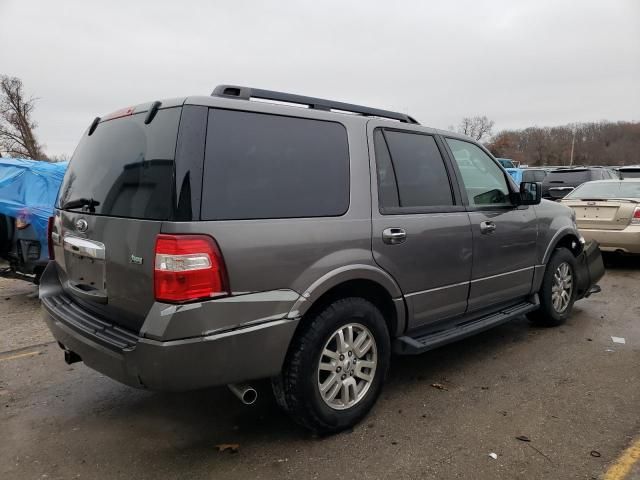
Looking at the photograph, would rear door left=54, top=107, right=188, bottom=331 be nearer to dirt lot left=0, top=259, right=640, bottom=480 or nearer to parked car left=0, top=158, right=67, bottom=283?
dirt lot left=0, top=259, right=640, bottom=480

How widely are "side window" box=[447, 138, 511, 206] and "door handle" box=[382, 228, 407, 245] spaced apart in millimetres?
936

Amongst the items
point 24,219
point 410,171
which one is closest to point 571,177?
point 410,171

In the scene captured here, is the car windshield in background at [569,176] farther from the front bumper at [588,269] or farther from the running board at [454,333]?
the running board at [454,333]

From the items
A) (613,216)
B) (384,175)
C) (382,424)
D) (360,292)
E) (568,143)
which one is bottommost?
(382,424)

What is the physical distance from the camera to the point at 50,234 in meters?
3.39

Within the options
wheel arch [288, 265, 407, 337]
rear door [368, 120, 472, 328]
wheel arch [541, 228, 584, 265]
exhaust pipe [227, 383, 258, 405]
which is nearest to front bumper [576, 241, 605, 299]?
wheel arch [541, 228, 584, 265]

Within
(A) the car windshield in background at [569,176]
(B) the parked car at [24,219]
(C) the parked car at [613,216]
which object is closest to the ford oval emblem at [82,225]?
(B) the parked car at [24,219]

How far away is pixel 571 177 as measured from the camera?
45.2 ft

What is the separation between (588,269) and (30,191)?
688cm

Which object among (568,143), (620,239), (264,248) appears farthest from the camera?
(568,143)

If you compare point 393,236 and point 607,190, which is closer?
point 393,236

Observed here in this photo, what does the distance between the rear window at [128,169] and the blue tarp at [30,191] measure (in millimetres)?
3147

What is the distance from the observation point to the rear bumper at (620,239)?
7.29 metres

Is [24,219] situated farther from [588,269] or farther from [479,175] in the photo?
[588,269]
